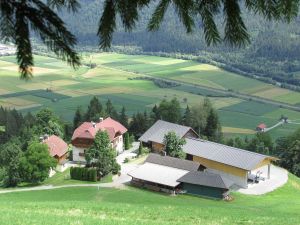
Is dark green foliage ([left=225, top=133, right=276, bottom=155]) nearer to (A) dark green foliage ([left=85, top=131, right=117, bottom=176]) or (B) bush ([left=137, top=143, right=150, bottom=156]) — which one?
(B) bush ([left=137, top=143, right=150, bottom=156])

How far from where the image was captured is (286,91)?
120 metres

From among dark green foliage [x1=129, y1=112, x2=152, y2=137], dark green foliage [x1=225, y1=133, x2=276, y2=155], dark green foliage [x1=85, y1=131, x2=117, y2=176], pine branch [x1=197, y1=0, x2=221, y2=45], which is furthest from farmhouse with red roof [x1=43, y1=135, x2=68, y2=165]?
pine branch [x1=197, y1=0, x2=221, y2=45]

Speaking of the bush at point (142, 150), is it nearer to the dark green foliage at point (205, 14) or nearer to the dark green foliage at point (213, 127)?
the dark green foliage at point (213, 127)

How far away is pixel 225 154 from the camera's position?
44.0m

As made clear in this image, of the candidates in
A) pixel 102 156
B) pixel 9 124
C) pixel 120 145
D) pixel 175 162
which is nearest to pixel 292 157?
pixel 175 162

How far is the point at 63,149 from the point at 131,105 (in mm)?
52698

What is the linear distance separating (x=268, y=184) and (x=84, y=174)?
16.3 metres

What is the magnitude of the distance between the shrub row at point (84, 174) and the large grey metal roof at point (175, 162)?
5.62 meters

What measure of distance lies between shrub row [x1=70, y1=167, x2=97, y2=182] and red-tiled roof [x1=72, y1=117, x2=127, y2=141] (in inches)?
309

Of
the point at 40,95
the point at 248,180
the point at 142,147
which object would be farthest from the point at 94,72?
the point at 248,180

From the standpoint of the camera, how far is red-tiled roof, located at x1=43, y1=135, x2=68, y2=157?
151 ft

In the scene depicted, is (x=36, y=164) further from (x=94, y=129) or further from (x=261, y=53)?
(x=261, y=53)

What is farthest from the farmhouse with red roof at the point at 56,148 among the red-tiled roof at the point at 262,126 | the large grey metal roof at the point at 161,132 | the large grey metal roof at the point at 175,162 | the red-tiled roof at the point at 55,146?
the red-tiled roof at the point at 262,126

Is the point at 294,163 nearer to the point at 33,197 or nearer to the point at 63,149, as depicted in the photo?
the point at 63,149
